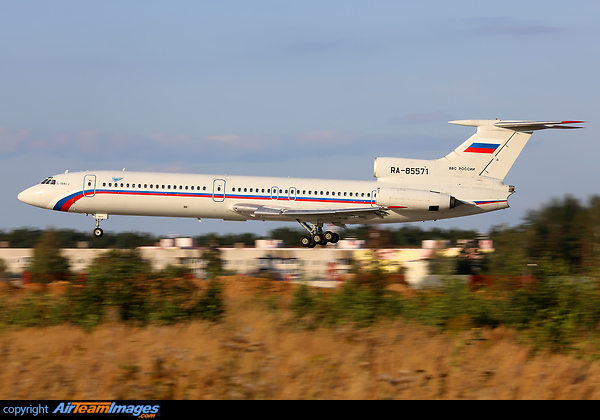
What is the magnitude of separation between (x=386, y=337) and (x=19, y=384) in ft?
29.5

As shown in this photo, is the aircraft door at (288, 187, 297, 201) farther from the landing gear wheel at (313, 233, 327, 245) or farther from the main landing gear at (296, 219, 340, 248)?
the landing gear wheel at (313, 233, 327, 245)

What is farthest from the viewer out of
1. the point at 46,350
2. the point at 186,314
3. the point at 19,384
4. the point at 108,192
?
the point at 108,192

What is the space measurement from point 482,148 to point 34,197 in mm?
21335

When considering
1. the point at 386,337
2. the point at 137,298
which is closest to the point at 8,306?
the point at 137,298

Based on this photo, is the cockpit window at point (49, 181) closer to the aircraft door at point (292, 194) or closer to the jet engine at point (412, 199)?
the aircraft door at point (292, 194)

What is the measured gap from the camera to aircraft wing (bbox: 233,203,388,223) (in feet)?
102

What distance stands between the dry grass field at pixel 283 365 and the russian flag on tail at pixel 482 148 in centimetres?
1551

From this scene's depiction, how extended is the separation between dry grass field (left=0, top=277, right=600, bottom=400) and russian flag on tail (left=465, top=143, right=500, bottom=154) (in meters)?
15.5

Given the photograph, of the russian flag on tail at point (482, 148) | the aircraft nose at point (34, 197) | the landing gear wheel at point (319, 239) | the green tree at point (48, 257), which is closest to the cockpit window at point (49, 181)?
the aircraft nose at point (34, 197)

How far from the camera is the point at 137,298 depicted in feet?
69.3

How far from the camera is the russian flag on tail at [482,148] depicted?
33.2 metres

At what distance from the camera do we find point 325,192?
3184 centimetres

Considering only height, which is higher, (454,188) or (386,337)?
(454,188)

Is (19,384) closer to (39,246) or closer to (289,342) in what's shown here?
(289,342)
